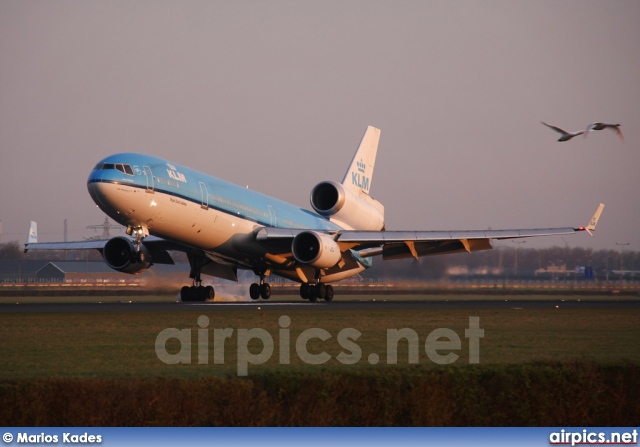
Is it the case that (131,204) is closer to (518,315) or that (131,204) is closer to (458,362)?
(518,315)

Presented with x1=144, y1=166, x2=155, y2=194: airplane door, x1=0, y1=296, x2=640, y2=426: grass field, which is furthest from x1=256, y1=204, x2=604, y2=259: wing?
x1=0, y1=296, x2=640, y2=426: grass field

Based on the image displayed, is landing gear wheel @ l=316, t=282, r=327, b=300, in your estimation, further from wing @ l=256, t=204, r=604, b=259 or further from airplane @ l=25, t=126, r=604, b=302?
wing @ l=256, t=204, r=604, b=259

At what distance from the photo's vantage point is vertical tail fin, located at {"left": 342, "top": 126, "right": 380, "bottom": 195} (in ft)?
176

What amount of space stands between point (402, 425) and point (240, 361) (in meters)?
7.31

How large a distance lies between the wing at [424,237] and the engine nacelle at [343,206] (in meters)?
3.22

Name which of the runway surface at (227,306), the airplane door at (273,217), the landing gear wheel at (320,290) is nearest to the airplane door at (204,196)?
the runway surface at (227,306)

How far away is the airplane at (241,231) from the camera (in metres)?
37.4

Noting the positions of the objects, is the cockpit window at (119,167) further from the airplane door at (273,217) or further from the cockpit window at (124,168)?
the airplane door at (273,217)

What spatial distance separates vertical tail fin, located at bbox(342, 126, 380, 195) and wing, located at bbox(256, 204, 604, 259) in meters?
6.39

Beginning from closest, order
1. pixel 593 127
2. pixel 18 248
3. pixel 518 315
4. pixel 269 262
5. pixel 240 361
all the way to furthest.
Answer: pixel 240 361
pixel 593 127
pixel 518 315
pixel 269 262
pixel 18 248

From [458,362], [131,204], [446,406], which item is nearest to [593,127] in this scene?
[458,362]

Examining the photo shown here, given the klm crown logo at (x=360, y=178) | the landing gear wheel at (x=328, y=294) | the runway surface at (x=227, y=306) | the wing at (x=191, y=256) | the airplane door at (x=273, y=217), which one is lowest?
the runway surface at (x=227, y=306)

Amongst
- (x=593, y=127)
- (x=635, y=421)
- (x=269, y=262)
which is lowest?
(x=635, y=421)

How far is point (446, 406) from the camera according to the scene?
42.5ft
